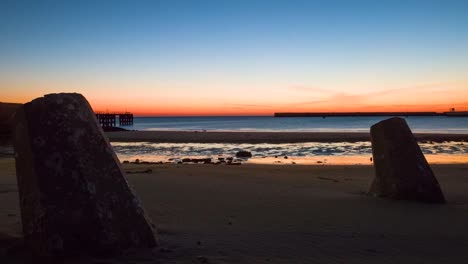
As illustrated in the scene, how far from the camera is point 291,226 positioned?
16.5 feet

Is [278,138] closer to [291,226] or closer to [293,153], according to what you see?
[293,153]

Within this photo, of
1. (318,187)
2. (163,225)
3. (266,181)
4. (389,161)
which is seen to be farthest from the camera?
(266,181)

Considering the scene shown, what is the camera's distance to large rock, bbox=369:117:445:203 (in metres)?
6.88

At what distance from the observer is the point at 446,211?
6176 millimetres

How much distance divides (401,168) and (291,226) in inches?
116

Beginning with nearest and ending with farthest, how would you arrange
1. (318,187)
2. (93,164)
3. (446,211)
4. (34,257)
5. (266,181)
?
(34,257), (93,164), (446,211), (318,187), (266,181)

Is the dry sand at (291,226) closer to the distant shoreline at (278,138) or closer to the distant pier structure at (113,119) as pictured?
the distant shoreline at (278,138)

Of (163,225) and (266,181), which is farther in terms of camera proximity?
(266,181)

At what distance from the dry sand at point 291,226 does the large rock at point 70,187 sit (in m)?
0.29

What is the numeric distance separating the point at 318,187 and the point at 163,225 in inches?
198

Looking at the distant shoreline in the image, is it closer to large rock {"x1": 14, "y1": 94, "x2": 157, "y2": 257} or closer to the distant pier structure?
large rock {"x1": 14, "y1": 94, "x2": 157, "y2": 257}

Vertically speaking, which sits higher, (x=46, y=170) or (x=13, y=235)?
(x=46, y=170)

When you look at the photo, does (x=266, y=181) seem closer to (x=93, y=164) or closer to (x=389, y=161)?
(x=389, y=161)

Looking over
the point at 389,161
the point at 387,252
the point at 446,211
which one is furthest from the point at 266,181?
the point at 387,252
